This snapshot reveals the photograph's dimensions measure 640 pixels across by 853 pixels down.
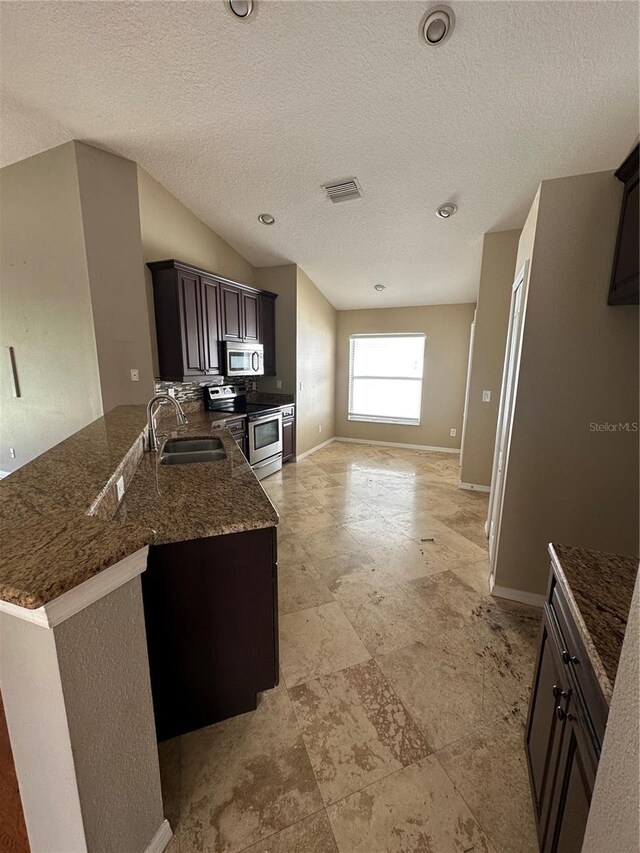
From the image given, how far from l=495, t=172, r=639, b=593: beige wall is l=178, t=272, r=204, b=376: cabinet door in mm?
→ 2914

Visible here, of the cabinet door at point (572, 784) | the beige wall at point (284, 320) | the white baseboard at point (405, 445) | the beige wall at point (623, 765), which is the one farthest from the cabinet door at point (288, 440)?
the beige wall at point (623, 765)

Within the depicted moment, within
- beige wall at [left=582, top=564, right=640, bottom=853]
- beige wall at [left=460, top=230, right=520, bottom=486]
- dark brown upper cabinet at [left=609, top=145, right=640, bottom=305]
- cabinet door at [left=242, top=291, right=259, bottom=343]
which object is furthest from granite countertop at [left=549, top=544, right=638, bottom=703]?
cabinet door at [left=242, top=291, right=259, bottom=343]

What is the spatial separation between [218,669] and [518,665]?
147 cm

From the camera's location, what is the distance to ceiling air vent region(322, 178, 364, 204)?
2852mm

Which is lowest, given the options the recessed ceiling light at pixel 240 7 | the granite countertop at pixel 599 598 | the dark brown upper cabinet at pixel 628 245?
the granite countertop at pixel 599 598

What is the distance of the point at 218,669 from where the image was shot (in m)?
1.34

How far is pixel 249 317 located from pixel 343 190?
183 centimetres

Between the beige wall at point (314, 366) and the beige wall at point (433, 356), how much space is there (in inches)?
17.1

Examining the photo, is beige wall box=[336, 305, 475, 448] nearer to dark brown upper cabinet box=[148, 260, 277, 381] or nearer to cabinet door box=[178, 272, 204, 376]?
dark brown upper cabinet box=[148, 260, 277, 381]

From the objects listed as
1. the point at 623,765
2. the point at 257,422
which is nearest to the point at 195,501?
the point at 623,765

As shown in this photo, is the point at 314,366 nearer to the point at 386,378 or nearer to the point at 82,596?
the point at 386,378

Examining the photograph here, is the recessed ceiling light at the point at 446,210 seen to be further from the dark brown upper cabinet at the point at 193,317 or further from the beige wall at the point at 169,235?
the beige wall at the point at 169,235

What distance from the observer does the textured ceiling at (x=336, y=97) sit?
1676 mm

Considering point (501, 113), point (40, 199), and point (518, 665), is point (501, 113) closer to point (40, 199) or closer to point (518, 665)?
point (518, 665)
